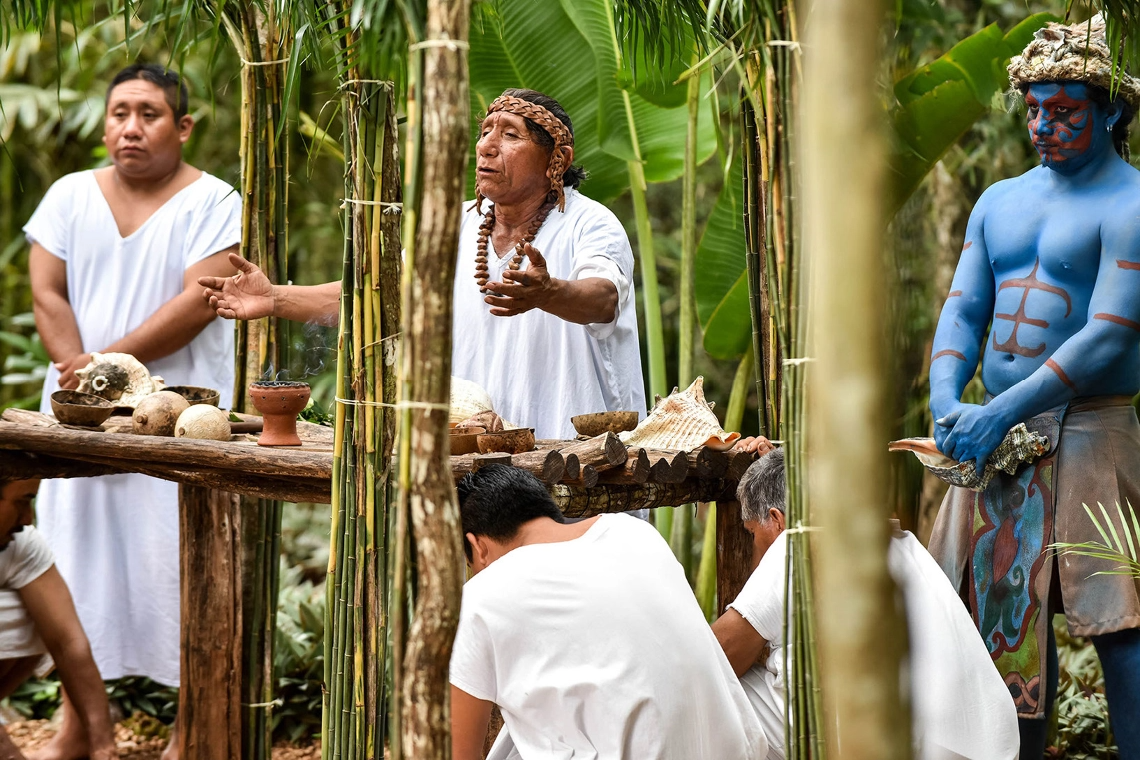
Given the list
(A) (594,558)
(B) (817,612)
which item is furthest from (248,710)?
(B) (817,612)

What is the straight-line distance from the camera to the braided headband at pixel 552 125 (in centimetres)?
311

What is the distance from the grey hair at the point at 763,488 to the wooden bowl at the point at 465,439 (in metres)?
0.58

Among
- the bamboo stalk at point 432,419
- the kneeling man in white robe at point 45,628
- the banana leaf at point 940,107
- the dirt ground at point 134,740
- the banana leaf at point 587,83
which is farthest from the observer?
the banana leaf at point 587,83

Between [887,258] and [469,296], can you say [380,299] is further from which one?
[887,258]

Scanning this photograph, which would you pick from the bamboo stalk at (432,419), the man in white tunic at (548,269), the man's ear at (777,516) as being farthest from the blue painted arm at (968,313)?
the bamboo stalk at (432,419)

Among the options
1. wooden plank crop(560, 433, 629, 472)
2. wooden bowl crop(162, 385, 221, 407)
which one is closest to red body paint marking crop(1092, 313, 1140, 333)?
wooden plank crop(560, 433, 629, 472)

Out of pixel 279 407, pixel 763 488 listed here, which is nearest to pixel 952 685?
pixel 763 488

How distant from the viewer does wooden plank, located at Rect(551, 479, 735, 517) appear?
103 inches

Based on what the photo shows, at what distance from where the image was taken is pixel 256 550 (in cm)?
337

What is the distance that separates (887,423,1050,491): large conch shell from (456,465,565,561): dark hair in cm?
98

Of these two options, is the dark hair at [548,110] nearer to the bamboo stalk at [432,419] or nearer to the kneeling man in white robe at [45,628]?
the bamboo stalk at [432,419]

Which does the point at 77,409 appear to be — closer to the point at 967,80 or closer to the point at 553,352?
the point at 553,352

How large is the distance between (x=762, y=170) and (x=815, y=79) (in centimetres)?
177

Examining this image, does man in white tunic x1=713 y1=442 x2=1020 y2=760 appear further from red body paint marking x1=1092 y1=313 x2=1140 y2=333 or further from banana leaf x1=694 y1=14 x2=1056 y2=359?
banana leaf x1=694 y1=14 x2=1056 y2=359
